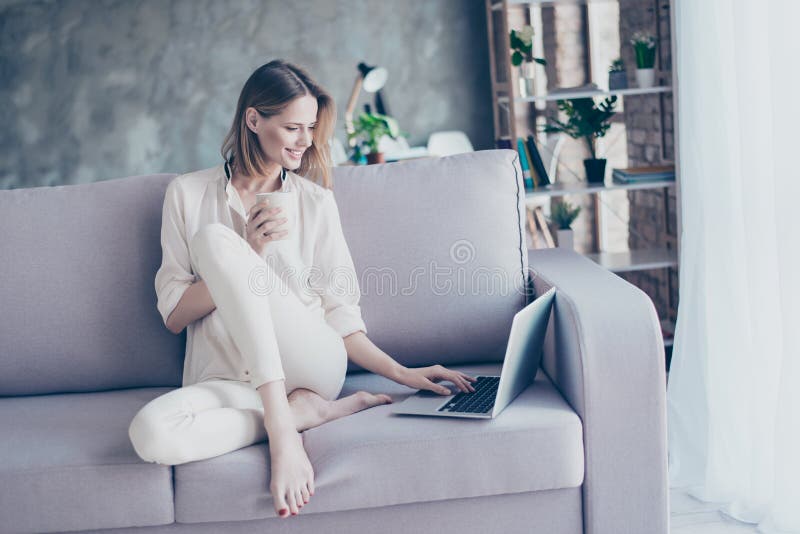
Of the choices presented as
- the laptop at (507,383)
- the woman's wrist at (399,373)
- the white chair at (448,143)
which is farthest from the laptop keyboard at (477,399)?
the white chair at (448,143)

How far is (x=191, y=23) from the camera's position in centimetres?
552

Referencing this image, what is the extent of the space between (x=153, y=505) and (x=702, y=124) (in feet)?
6.09

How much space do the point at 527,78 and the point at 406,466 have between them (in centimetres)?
248

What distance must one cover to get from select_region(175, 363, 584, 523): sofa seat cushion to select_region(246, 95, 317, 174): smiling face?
669 millimetres

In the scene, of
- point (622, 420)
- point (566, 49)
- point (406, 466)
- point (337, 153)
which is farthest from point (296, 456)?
point (566, 49)

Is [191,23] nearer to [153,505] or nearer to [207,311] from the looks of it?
[207,311]

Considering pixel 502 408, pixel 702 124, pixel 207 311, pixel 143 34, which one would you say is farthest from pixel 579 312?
pixel 143 34

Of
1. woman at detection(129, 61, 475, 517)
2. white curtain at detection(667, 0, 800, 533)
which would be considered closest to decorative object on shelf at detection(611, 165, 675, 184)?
white curtain at detection(667, 0, 800, 533)

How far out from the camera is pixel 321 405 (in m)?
1.94

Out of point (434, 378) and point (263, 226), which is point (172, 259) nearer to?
point (263, 226)

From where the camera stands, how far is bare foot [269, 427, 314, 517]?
5.50 feet

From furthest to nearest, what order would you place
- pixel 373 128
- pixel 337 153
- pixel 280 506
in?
pixel 337 153 < pixel 373 128 < pixel 280 506

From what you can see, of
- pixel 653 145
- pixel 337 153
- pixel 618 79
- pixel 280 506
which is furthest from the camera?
pixel 337 153

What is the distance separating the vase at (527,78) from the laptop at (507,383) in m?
2.00
